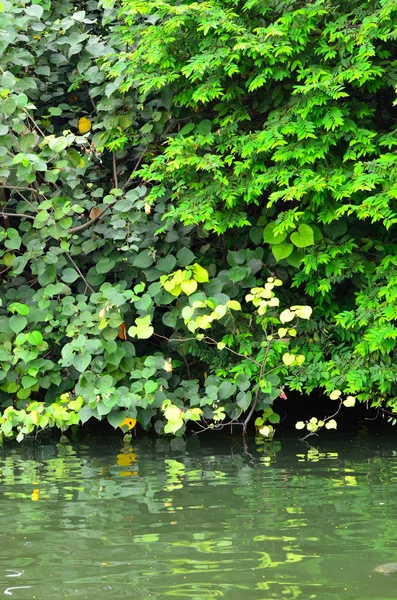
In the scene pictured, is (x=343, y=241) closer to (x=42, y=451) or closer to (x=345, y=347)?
(x=345, y=347)

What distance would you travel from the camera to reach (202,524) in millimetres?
4980

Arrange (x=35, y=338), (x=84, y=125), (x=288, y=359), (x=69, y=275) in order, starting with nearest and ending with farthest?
(x=288, y=359), (x=35, y=338), (x=69, y=275), (x=84, y=125)

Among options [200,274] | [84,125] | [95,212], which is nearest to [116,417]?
[200,274]

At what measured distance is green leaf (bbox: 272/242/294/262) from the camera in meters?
7.50

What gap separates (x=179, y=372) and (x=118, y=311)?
1.33 m

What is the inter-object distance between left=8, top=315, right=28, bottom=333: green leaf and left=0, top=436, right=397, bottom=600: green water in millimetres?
1201

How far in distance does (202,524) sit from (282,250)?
311cm

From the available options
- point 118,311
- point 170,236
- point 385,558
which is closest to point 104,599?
point 385,558

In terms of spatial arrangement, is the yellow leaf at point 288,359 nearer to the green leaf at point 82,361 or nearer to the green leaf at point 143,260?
the green leaf at point 143,260

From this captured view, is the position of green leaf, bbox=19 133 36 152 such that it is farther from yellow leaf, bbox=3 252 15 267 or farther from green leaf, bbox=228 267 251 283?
green leaf, bbox=228 267 251 283

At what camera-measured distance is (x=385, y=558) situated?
4234 millimetres

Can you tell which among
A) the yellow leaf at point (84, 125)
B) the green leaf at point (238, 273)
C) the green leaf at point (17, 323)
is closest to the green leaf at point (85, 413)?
the green leaf at point (17, 323)

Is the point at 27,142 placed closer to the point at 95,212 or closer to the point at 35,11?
the point at 95,212

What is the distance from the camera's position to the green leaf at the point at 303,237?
734 centimetres
